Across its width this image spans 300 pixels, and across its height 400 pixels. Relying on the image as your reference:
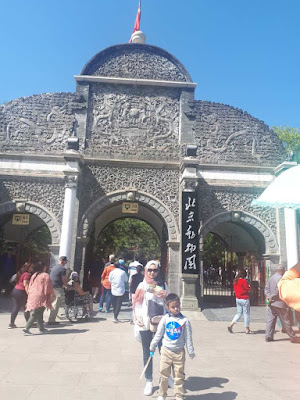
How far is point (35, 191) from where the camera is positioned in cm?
981

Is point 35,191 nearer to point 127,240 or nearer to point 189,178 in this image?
point 189,178

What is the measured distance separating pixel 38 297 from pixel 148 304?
9.89 feet

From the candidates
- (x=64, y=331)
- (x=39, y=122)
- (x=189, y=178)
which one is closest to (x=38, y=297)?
(x=64, y=331)

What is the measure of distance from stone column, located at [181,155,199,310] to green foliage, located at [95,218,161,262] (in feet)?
47.3

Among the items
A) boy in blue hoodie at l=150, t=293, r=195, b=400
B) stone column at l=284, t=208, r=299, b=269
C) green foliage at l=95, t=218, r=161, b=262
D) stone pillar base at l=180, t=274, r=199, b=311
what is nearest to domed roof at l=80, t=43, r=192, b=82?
stone column at l=284, t=208, r=299, b=269

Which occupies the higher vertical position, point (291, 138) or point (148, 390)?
point (291, 138)

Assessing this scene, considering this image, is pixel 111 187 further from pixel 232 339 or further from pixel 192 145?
pixel 232 339

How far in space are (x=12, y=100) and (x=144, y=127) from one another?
15.1 feet

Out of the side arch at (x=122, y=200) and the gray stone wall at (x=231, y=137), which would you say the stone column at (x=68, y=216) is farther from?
the gray stone wall at (x=231, y=137)

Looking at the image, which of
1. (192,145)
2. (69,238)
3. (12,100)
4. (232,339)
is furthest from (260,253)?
(12,100)

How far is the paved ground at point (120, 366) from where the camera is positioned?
10.6 feet

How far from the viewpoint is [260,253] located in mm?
10516

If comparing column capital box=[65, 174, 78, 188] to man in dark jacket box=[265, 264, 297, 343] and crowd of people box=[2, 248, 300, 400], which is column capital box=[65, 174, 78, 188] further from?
man in dark jacket box=[265, 264, 297, 343]

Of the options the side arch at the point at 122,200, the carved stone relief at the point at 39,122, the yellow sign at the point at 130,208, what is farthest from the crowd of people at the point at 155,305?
the carved stone relief at the point at 39,122
